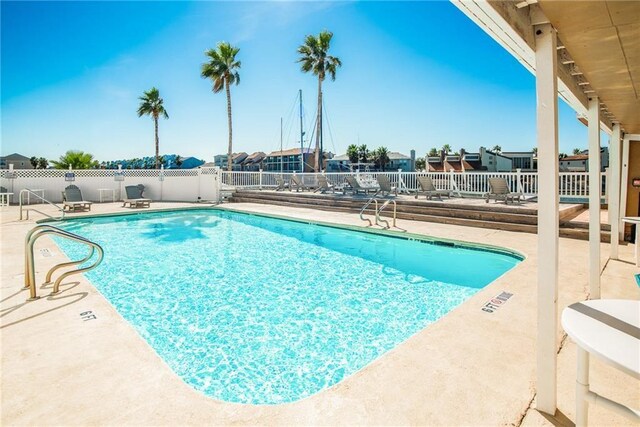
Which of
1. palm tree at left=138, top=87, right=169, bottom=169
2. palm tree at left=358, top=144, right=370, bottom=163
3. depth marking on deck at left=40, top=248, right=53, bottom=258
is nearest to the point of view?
depth marking on deck at left=40, top=248, right=53, bottom=258

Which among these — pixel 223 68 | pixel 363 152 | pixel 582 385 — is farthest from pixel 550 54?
pixel 363 152

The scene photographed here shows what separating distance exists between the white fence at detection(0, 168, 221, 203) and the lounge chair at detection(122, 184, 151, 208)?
1792mm

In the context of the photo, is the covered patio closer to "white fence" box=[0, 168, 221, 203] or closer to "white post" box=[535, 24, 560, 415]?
"white post" box=[535, 24, 560, 415]

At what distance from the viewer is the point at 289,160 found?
53.8 m

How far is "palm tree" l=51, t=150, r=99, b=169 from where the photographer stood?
87.4 ft

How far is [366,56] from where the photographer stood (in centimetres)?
1747

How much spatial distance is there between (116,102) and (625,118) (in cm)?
3234

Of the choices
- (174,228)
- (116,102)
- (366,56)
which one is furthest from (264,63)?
(174,228)

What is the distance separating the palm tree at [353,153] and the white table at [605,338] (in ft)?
173

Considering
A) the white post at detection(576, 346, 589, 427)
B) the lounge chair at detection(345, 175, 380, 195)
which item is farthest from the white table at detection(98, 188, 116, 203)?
the white post at detection(576, 346, 589, 427)

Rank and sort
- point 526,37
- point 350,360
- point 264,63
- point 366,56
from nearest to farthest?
point 526,37
point 350,360
point 366,56
point 264,63

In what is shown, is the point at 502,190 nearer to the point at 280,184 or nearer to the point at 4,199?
the point at 280,184

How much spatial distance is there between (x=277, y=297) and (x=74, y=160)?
30.5m

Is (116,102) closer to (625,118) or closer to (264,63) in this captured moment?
(264,63)
